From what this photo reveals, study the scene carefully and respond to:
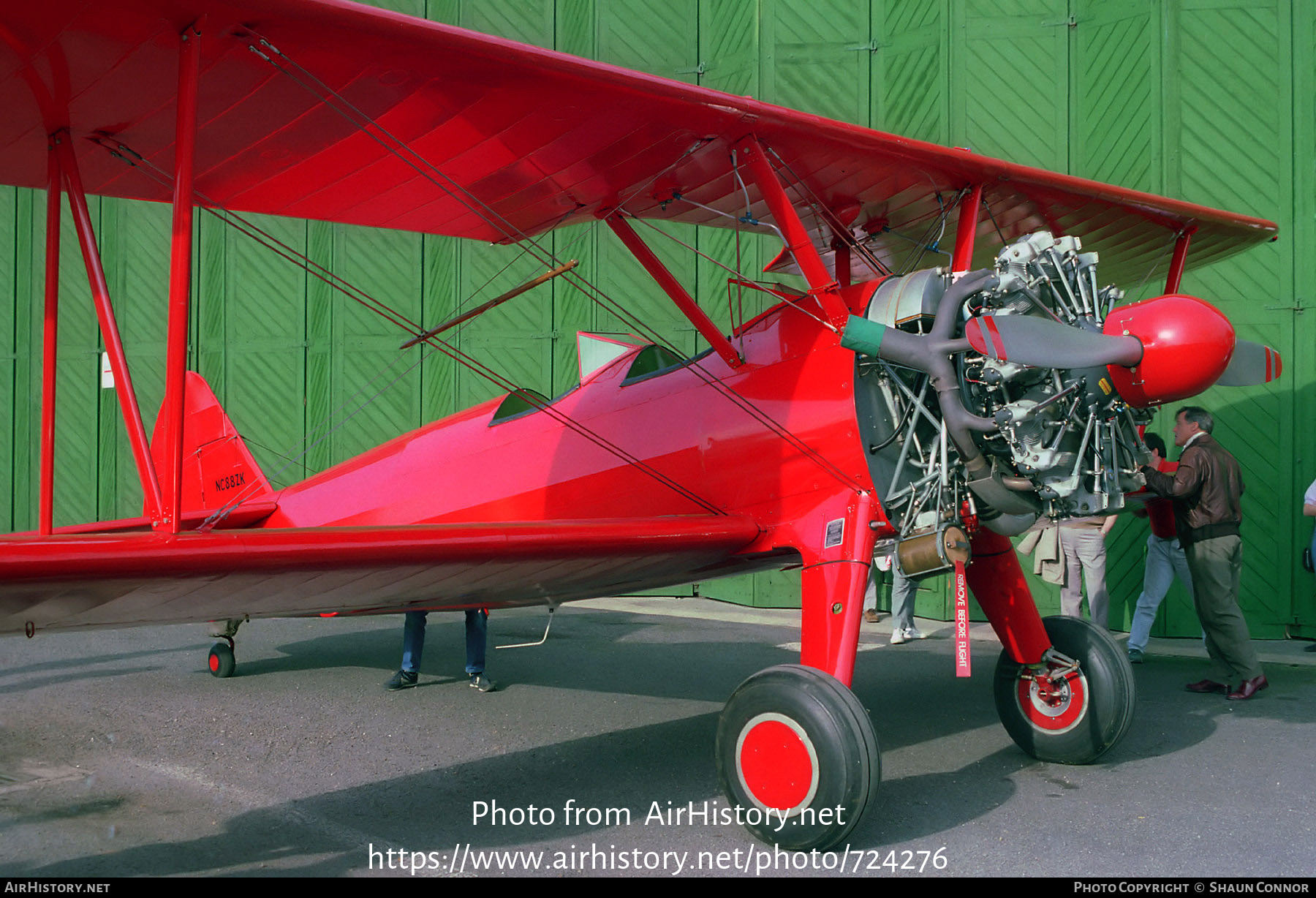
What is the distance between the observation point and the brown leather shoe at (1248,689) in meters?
6.02

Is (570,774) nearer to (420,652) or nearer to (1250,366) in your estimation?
(420,652)

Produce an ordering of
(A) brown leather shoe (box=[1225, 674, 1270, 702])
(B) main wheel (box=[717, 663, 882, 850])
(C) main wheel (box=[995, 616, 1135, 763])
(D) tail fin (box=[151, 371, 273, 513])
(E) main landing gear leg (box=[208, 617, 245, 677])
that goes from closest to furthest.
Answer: (B) main wheel (box=[717, 663, 882, 850])
(C) main wheel (box=[995, 616, 1135, 763])
(A) brown leather shoe (box=[1225, 674, 1270, 702])
(E) main landing gear leg (box=[208, 617, 245, 677])
(D) tail fin (box=[151, 371, 273, 513])

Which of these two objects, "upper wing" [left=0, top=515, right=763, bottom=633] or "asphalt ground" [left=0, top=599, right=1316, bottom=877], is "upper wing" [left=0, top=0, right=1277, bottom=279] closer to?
"upper wing" [left=0, top=515, right=763, bottom=633]

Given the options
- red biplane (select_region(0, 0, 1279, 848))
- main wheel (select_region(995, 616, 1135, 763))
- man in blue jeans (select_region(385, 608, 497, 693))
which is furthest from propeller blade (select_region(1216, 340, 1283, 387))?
man in blue jeans (select_region(385, 608, 497, 693))

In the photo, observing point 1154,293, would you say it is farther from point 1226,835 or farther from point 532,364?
point 532,364

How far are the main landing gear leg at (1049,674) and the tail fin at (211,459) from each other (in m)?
5.21

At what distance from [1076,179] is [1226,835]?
3342 millimetres

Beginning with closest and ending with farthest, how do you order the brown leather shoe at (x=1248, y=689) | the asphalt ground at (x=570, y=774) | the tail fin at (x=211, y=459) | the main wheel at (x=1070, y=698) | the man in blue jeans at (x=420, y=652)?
1. the asphalt ground at (x=570, y=774)
2. the main wheel at (x=1070, y=698)
3. the brown leather shoe at (x=1248, y=689)
4. the man in blue jeans at (x=420, y=652)
5. the tail fin at (x=211, y=459)

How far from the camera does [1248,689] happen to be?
605cm

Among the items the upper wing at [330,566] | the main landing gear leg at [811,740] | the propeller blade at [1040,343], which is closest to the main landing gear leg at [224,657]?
the upper wing at [330,566]

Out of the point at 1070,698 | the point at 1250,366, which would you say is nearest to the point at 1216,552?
the point at 1250,366

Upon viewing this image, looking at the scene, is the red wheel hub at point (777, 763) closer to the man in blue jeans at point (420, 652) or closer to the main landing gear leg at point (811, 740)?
the main landing gear leg at point (811, 740)

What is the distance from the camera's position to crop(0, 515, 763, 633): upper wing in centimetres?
300
